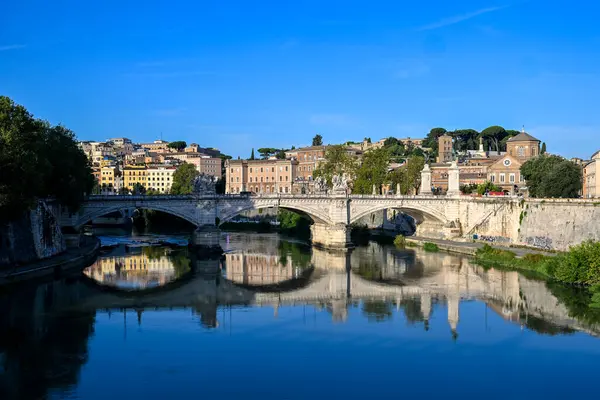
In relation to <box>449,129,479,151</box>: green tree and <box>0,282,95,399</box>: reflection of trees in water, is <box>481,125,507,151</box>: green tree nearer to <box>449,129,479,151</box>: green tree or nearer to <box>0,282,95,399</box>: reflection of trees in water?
<box>449,129,479,151</box>: green tree

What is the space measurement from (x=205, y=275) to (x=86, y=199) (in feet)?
29.9

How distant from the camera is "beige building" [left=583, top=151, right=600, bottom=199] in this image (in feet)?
118

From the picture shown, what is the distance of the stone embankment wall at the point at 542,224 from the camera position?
2812cm

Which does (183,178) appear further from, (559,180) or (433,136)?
(433,136)

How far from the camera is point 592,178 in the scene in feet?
125

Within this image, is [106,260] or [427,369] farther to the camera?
[106,260]

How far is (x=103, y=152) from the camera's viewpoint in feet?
306

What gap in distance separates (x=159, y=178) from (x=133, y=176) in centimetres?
364

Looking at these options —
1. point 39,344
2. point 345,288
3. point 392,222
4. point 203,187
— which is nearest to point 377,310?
point 345,288

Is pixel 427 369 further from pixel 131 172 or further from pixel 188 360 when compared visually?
pixel 131 172

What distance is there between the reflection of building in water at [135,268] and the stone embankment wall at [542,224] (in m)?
16.4

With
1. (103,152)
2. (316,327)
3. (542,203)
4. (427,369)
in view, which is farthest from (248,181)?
(427,369)

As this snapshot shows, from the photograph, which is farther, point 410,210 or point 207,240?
point 410,210

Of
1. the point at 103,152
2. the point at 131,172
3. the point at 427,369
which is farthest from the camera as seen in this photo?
the point at 103,152
